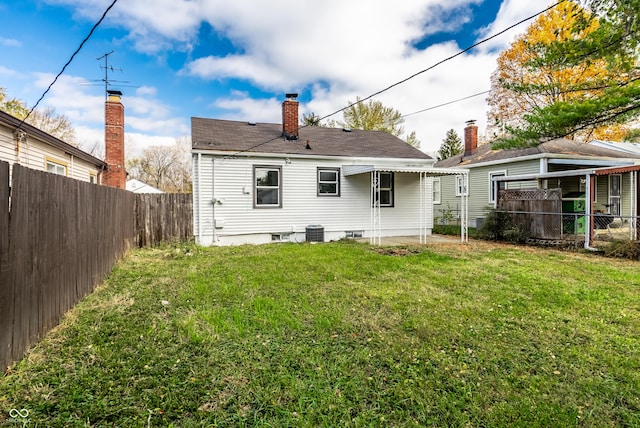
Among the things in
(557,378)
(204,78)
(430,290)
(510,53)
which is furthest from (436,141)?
(557,378)

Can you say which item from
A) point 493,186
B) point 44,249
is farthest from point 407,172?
point 44,249

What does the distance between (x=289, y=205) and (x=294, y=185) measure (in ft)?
2.28

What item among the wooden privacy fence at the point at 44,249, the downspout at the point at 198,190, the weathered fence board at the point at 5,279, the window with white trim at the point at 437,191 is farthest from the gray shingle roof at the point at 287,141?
the weathered fence board at the point at 5,279

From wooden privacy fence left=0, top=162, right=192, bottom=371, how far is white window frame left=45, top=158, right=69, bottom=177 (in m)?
4.73

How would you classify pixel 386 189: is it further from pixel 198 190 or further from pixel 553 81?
pixel 553 81

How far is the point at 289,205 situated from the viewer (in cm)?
1075

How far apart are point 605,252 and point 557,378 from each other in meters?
7.79

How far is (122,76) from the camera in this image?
12430 millimetres

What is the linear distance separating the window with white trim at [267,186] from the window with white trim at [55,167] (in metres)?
5.62

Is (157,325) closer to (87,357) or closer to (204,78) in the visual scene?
(87,357)

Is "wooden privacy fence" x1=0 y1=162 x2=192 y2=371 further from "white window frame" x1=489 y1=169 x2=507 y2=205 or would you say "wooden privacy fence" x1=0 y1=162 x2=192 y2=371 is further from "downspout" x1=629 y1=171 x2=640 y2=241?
"white window frame" x1=489 y1=169 x2=507 y2=205

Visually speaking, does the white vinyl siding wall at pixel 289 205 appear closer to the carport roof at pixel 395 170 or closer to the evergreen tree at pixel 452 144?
the carport roof at pixel 395 170

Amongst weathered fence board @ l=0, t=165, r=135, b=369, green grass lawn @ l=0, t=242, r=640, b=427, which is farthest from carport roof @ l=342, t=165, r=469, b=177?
weathered fence board @ l=0, t=165, r=135, b=369

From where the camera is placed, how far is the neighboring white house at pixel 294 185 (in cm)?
991
